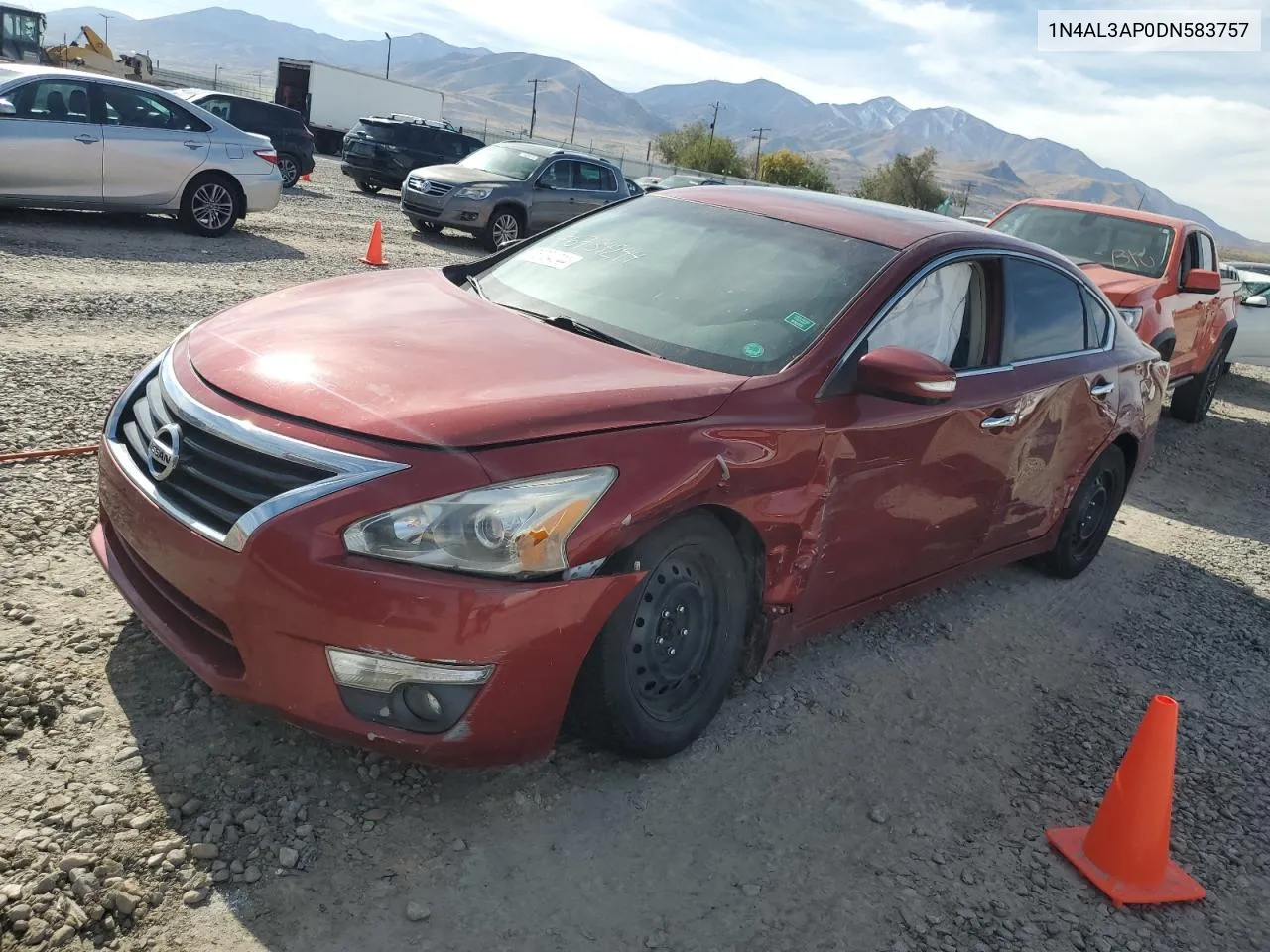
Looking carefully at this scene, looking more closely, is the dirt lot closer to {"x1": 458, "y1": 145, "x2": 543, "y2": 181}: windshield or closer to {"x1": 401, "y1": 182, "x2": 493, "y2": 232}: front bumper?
{"x1": 401, "y1": 182, "x2": 493, "y2": 232}: front bumper

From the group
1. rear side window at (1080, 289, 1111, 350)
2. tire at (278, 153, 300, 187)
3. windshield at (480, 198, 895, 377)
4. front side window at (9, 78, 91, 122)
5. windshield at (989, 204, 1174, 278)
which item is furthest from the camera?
tire at (278, 153, 300, 187)

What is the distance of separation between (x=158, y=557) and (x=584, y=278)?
1.84 metres

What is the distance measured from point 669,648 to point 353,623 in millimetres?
991

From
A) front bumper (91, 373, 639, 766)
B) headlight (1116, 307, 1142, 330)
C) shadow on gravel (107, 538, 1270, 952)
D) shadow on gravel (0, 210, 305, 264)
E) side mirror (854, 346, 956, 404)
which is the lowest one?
shadow on gravel (0, 210, 305, 264)

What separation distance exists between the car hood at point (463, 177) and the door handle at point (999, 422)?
1268 cm

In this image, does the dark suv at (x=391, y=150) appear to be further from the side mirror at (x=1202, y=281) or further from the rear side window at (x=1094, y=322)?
the rear side window at (x=1094, y=322)

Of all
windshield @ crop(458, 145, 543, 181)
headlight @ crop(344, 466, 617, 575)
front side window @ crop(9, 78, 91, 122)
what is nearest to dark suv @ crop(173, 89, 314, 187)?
windshield @ crop(458, 145, 543, 181)

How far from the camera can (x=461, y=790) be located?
9.95ft

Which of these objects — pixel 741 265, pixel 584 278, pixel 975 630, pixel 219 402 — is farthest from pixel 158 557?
pixel 975 630

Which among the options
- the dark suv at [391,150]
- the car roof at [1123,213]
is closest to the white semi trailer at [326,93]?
the dark suv at [391,150]

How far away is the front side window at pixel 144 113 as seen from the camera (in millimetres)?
11094

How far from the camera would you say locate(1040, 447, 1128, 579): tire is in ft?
17.8

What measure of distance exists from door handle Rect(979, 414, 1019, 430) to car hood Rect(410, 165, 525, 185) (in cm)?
1268

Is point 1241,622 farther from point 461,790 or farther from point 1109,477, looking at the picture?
point 461,790
